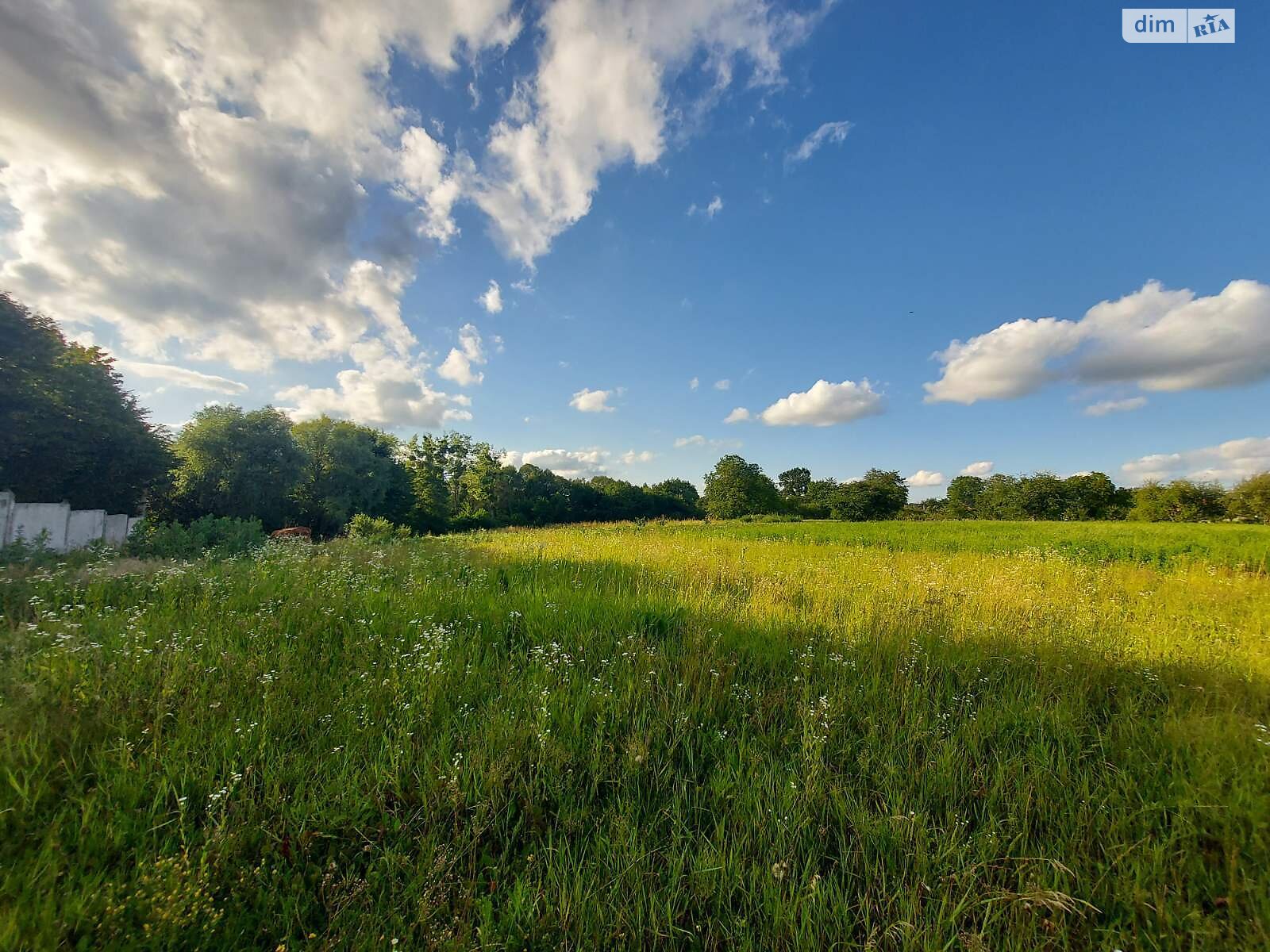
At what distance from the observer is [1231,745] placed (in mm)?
2680

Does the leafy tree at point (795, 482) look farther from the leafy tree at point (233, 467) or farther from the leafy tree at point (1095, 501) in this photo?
the leafy tree at point (233, 467)

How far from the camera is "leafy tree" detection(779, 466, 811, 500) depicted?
3063 inches

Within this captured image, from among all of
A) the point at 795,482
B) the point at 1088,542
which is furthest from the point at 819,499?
the point at 1088,542

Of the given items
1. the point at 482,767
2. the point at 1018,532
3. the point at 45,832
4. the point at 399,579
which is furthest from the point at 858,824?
the point at 1018,532

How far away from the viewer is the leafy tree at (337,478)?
116 feet

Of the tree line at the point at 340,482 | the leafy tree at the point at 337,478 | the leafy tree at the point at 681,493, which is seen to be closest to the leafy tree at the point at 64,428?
the tree line at the point at 340,482

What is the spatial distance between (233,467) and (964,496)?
103732 mm

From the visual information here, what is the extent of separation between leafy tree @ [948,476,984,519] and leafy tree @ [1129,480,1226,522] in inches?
732

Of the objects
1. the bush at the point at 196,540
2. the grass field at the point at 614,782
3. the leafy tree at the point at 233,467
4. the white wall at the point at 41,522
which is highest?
the leafy tree at the point at 233,467

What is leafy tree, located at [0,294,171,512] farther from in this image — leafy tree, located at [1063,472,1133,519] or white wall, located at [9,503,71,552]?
leafy tree, located at [1063,472,1133,519]

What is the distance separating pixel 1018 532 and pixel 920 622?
25018mm

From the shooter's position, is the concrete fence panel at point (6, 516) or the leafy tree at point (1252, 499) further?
the leafy tree at point (1252, 499)

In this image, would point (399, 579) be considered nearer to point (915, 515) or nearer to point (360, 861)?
point (360, 861)

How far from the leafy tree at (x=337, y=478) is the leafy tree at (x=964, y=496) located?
83390 millimetres
